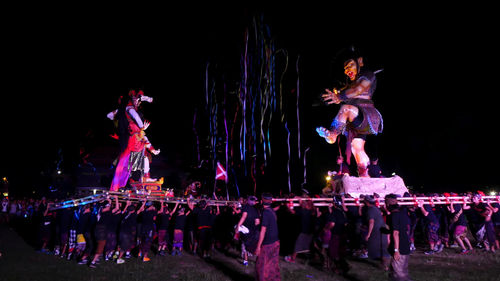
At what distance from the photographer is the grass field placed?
25.8ft

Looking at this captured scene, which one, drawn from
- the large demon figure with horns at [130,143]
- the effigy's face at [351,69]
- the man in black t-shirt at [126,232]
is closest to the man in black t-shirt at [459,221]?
the effigy's face at [351,69]

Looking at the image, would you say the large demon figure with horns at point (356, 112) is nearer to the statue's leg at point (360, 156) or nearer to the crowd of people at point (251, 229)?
the statue's leg at point (360, 156)

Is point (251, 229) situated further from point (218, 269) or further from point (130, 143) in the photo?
point (130, 143)

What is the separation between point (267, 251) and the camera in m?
6.07

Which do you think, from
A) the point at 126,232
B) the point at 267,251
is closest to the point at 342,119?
the point at 267,251

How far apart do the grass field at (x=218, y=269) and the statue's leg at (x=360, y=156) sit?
309cm

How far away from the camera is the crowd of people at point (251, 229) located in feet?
26.9

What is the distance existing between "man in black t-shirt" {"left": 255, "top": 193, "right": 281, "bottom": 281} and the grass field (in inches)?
77.9

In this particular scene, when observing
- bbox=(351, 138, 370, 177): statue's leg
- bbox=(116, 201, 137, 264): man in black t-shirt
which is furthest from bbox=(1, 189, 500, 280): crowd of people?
bbox=(351, 138, 370, 177): statue's leg

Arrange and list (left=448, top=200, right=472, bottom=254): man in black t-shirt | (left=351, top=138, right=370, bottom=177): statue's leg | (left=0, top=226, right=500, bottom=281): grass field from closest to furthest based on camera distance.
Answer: (left=0, top=226, right=500, bottom=281): grass field < (left=448, top=200, right=472, bottom=254): man in black t-shirt < (left=351, top=138, right=370, bottom=177): statue's leg

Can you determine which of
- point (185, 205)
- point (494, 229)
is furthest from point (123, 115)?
point (494, 229)

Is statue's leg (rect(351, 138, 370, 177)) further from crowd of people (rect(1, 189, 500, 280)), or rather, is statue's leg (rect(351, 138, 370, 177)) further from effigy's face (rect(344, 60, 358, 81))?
effigy's face (rect(344, 60, 358, 81))

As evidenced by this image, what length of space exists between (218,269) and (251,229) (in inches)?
76.4

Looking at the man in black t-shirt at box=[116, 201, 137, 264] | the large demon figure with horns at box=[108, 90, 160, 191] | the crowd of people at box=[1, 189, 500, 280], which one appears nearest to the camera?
the crowd of people at box=[1, 189, 500, 280]
